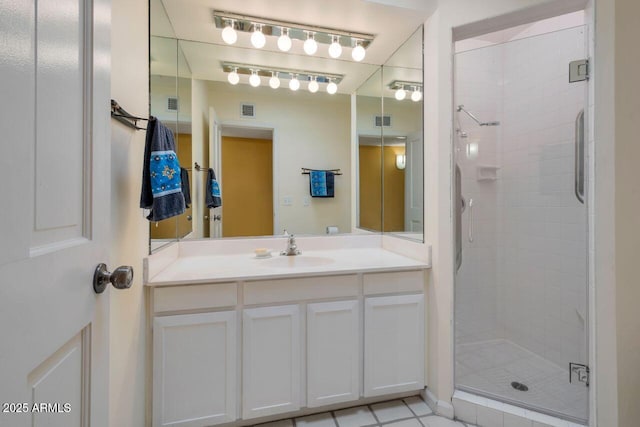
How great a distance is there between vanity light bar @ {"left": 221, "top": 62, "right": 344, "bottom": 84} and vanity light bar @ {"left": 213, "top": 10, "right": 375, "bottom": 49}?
0.25 metres

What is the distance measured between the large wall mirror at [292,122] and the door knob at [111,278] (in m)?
0.86

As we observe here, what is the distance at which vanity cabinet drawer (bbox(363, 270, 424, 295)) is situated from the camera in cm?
A: 151

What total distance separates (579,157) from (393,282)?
134 cm

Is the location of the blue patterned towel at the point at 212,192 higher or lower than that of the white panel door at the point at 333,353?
higher

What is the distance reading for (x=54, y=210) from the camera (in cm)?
54

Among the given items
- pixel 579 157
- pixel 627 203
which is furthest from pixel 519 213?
pixel 627 203

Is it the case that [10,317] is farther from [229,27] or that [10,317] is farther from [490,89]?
[490,89]

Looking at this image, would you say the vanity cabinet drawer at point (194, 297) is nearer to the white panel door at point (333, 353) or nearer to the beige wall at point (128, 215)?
the beige wall at point (128, 215)

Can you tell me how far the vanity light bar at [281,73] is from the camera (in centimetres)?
193

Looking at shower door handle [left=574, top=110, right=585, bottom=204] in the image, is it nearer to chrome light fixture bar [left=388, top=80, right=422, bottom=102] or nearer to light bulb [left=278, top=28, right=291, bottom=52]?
chrome light fixture bar [left=388, top=80, right=422, bottom=102]

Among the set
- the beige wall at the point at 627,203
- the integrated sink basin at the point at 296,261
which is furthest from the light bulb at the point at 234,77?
the beige wall at the point at 627,203

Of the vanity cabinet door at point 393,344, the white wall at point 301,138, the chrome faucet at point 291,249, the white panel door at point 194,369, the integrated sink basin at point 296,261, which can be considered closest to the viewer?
the white panel door at point 194,369

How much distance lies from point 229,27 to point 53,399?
182 centimetres

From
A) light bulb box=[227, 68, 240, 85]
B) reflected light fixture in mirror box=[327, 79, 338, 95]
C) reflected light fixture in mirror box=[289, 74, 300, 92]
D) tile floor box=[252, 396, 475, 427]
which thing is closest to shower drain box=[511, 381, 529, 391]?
tile floor box=[252, 396, 475, 427]
